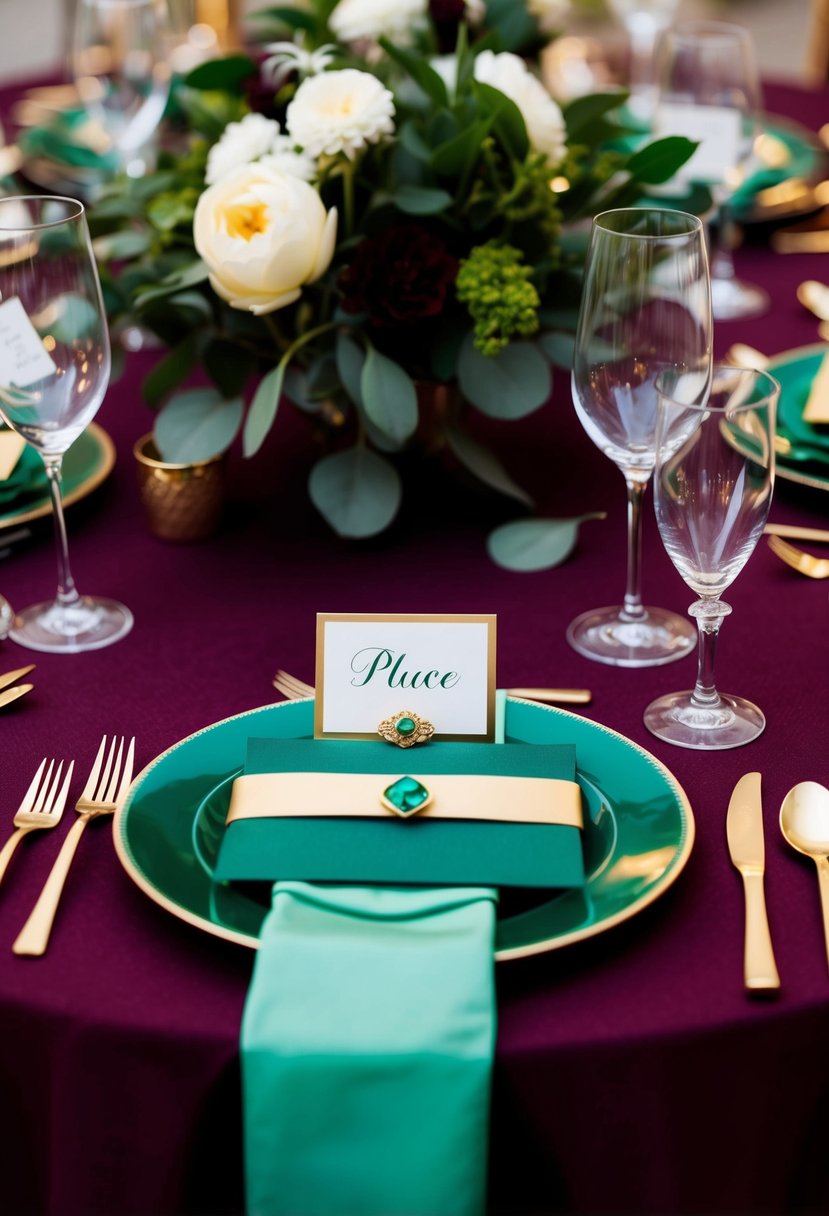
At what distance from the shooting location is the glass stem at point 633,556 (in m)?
1.16

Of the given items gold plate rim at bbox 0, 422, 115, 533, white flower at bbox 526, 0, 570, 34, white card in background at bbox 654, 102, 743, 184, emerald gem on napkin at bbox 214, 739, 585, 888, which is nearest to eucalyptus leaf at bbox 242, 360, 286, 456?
gold plate rim at bbox 0, 422, 115, 533

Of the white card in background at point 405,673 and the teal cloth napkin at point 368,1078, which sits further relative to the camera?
A: the white card in background at point 405,673

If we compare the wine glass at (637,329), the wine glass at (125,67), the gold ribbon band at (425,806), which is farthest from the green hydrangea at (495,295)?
the wine glass at (125,67)

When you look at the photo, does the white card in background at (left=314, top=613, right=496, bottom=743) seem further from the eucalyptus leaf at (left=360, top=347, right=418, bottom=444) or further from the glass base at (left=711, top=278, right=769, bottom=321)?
the glass base at (left=711, top=278, right=769, bottom=321)

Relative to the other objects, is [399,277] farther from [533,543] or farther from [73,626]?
[73,626]

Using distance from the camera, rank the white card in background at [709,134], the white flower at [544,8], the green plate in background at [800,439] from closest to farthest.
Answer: the green plate in background at [800,439], the white flower at [544,8], the white card in background at [709,134]

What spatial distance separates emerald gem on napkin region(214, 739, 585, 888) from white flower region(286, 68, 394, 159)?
54 cm

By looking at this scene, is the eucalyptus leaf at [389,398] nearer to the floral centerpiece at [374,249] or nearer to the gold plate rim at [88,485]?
the floral centerpiece at [374,249]

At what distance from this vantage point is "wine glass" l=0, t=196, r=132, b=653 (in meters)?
1.13

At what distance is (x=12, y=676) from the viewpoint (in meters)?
1.13

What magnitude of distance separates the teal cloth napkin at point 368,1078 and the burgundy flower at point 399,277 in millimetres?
602

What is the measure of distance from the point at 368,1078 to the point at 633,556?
548mm

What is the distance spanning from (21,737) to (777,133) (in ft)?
5.35

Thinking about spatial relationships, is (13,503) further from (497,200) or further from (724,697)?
(724,697)
